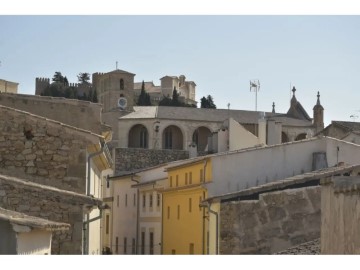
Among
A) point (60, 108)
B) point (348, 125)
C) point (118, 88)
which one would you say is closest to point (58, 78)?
point (118, 88)

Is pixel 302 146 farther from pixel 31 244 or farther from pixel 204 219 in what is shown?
pixel 31 244

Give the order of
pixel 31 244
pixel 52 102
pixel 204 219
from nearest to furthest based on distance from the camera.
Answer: pixel 31 244
pixel 52 102
pixel 204 219

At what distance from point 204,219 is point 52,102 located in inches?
483

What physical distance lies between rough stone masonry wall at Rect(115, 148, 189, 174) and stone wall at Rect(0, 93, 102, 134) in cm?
3899

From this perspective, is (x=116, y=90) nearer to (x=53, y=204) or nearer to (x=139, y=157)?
(x=139, y=157)

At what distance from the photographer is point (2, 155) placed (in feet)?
64.2

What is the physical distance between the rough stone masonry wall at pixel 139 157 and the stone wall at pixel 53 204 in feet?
152

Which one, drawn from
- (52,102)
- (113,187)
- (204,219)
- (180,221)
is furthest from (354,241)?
(113,187)

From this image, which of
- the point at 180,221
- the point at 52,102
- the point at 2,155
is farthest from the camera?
the point at 180,221

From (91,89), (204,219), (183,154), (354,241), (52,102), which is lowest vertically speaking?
(354,241)

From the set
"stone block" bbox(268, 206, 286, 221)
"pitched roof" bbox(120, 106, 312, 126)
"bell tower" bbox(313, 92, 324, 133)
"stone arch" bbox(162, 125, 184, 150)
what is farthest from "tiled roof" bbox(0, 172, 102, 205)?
"bell tower" bbox(313, 92, 324, 133)

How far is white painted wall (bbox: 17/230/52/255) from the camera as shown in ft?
42.6

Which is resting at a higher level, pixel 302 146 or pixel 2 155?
pixel 302 146

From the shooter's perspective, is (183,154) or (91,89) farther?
(91,89)
